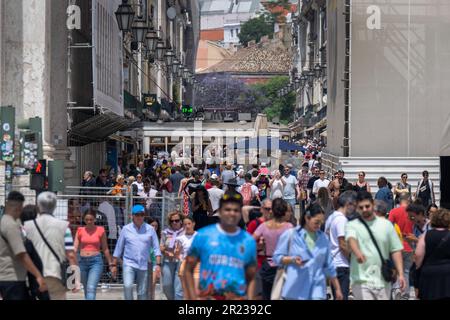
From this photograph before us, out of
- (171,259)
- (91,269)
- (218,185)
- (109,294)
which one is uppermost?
(218,185)

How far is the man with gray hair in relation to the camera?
485 inches

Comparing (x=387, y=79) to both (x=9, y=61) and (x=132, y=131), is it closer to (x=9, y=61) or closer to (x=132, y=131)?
(x=9, y=61)

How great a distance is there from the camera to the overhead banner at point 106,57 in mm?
27406

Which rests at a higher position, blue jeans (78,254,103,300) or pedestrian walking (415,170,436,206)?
pedestrian walking (415,170,436,206)

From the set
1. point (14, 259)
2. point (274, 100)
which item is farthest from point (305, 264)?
point (274, 100)

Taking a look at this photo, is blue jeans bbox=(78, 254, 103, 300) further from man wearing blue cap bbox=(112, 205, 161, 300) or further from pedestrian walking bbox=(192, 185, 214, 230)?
pedestrian walking bbox=(192, 185, 214, 230)

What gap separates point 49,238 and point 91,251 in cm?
251

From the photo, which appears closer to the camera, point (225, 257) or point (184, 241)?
point (225, 257)

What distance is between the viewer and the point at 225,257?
10070mm

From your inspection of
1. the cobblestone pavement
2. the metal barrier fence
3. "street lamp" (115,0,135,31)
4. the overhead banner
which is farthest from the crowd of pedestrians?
the overhead banner

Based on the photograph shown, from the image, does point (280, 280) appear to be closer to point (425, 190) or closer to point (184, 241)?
point (184, 241)

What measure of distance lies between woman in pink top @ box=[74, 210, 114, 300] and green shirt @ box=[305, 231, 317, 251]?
362 cm
